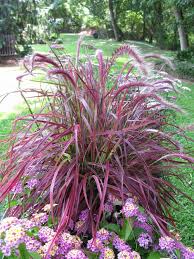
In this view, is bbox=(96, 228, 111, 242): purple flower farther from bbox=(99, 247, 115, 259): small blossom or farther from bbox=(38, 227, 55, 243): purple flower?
bbox=(38, 227, 55, 243): purple flower

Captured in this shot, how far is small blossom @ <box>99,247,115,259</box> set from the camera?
4.17 ft

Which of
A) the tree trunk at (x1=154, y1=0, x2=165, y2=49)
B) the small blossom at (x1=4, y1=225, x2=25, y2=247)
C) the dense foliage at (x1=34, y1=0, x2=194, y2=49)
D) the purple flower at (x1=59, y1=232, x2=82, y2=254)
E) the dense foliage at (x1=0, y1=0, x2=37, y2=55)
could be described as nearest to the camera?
the small blossom at (x1=4, y1=225, x2=25, y2=247)

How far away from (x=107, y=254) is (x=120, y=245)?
9cm

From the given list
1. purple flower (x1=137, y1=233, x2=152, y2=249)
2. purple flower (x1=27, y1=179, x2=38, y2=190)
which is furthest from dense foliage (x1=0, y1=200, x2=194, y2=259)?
purple flower (x1=27, y1=179, x2=38, y2=190)

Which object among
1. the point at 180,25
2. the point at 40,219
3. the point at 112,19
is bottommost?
the point at 40,219

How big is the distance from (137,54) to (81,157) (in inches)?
22.6

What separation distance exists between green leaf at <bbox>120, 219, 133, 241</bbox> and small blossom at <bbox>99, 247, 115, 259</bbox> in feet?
0.44

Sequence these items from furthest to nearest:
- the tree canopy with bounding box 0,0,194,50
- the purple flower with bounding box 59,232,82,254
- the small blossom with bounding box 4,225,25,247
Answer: the tree canopy with bounding box 0,0,194,50 < the purple flower with bounding box 59,232,82,254 < the small blossom with bounding box 4,225,25,247

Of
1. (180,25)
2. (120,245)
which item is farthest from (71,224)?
(180,25)

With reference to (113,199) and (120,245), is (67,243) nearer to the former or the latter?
(120,245)

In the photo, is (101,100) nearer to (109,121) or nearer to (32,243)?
(109,121)

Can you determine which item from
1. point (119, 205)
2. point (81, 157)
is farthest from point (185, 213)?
point (81, 157)

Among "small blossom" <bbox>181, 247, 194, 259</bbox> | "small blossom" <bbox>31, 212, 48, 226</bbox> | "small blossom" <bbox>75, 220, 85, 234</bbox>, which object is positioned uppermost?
"small blossom" <bbox>31, 212, 48, 226</bbox>

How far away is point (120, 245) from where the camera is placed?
135 centimetres
